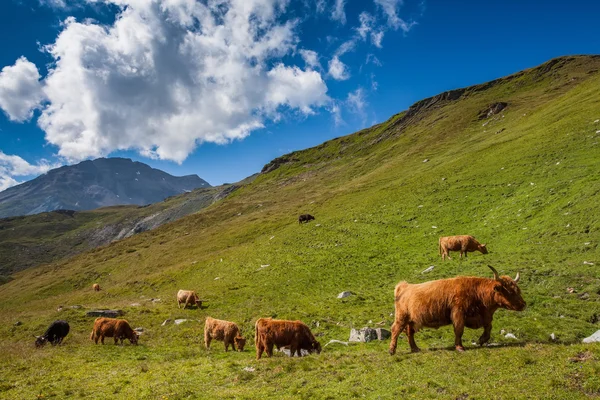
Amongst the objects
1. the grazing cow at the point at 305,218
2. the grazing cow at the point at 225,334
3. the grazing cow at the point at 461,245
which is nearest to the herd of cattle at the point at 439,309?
the grazing cow at the point at 225,334

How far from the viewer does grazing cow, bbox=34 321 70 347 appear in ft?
75.2

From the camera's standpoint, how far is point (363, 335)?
17.7 meters

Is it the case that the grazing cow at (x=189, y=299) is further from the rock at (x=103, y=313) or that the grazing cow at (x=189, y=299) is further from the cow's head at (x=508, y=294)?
the cow's head at (x=508, y=294)

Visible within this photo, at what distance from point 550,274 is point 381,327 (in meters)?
11.5

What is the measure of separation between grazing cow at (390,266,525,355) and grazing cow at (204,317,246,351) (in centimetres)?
1145

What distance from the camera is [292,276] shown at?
36562 millimetres

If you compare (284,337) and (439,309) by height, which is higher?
(439,309)

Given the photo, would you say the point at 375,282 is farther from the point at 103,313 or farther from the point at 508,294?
the point at 103,313

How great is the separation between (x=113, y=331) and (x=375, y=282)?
20.0 metres

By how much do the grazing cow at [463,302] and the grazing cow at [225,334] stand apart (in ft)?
37.6

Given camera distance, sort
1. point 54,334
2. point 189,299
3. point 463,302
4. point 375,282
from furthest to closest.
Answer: point 189,299, point 375,282, point 54,334, point 463,302

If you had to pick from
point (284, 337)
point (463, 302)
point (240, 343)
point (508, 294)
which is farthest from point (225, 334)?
point (508, 294)

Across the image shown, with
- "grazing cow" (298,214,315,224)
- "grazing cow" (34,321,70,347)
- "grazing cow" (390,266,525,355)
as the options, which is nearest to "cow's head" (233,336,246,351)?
"grazing cow" (390,266,525,355)

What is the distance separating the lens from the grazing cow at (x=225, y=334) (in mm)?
20125
